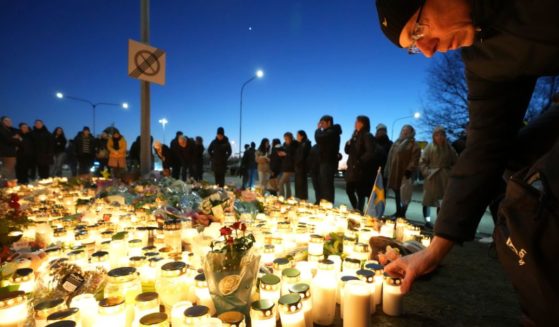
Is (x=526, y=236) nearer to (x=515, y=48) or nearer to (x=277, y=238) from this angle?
(x=515, y=48)

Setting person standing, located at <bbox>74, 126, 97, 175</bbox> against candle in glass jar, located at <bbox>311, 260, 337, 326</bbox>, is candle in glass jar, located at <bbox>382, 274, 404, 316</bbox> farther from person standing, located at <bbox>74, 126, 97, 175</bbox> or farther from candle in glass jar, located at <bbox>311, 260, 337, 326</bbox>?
person standing, located at <bbox>74, 126, 97, 175</bbox>

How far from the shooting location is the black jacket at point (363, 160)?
569cm

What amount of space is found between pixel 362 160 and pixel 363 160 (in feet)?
0.06

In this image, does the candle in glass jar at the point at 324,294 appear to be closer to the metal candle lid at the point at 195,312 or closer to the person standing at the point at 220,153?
the metal candle lid at the point at 195,312

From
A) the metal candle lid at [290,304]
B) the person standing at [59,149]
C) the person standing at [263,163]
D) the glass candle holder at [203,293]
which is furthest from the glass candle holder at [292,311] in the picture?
the person standing at [59,149]

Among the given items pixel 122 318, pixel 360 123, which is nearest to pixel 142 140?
pixel 360 123

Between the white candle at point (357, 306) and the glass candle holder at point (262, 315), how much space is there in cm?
44

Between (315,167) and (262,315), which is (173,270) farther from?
(315,167)

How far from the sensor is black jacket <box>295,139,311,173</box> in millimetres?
7574

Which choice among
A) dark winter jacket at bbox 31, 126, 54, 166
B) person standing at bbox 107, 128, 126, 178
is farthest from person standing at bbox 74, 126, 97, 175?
person standing at bbox 107, 128, 126, 178

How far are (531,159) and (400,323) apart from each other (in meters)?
1.16

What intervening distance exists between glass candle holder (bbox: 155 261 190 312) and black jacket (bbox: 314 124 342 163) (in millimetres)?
5018

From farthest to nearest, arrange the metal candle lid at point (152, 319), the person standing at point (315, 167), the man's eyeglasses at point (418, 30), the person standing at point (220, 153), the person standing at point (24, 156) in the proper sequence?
1. the person standing at point (24, 156)
2. the person standing at point (220, 153)
3. the person standing at point (315, 167)
4. the metal candle lid at point (152, 319)
5. the man's eyeglasses at point (418, 30)

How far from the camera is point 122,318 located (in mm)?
1313
